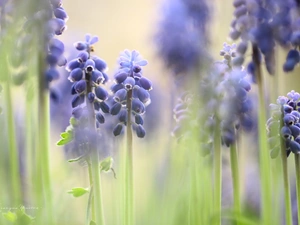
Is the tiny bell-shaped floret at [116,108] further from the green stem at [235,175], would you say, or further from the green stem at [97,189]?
the green stem at [235,175]

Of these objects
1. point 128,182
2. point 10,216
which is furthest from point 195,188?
point 10,216

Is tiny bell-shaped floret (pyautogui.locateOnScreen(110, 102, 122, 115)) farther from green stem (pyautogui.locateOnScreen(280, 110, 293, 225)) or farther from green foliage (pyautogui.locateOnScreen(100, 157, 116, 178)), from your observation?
green stem (pyautogui.locateOnScreen(280, 110, 293, 225))

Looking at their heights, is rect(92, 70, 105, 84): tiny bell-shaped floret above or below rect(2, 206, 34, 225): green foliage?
above

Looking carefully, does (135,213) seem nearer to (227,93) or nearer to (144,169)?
(144,169)

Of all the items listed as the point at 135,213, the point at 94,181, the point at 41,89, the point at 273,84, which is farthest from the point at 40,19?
the point at 273,84

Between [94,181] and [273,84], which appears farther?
[273,84]

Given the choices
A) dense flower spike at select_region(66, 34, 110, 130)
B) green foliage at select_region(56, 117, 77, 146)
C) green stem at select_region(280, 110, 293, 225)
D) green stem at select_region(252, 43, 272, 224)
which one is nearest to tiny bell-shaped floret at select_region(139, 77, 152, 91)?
dense flower spike at select_region(66, 34, 110, 130)

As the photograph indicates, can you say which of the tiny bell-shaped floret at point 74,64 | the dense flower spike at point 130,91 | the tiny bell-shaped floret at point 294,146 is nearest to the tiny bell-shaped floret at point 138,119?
the dense flower spike at point 130,91
